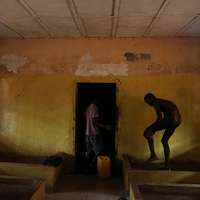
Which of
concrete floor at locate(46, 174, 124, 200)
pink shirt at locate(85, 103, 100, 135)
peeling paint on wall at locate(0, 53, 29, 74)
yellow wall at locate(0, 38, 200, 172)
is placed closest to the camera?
concrete floor at locate(46, 174, 124, 200)

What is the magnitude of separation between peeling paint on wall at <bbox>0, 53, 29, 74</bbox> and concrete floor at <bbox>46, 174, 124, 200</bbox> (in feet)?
9.32

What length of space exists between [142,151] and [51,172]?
210 cm

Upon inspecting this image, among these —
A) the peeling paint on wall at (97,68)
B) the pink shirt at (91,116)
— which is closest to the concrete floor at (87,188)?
the pink shirt at (91,116)

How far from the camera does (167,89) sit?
430cm

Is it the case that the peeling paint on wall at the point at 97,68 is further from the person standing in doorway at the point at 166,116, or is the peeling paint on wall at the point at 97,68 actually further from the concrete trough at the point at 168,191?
the concrete trough at the point at 168,191

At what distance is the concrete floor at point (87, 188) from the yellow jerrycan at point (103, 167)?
104 mm

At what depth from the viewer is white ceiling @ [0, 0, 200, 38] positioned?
284 cm

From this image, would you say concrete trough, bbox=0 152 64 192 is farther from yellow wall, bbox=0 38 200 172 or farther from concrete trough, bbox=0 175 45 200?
yellow wall, bbox=0 38 200 172

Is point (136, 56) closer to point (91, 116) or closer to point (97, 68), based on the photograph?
point (97, 68)

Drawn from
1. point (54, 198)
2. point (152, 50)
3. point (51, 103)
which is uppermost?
point (152, 50)

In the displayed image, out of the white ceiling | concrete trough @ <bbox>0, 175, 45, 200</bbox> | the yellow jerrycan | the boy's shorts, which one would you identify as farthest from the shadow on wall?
the white ceiling

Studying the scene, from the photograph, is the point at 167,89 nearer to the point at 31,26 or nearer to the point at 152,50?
the point at 152,50

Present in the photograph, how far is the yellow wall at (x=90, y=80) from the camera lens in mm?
4285

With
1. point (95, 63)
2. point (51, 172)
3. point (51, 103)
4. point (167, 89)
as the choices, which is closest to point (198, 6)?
point (167, 89)
